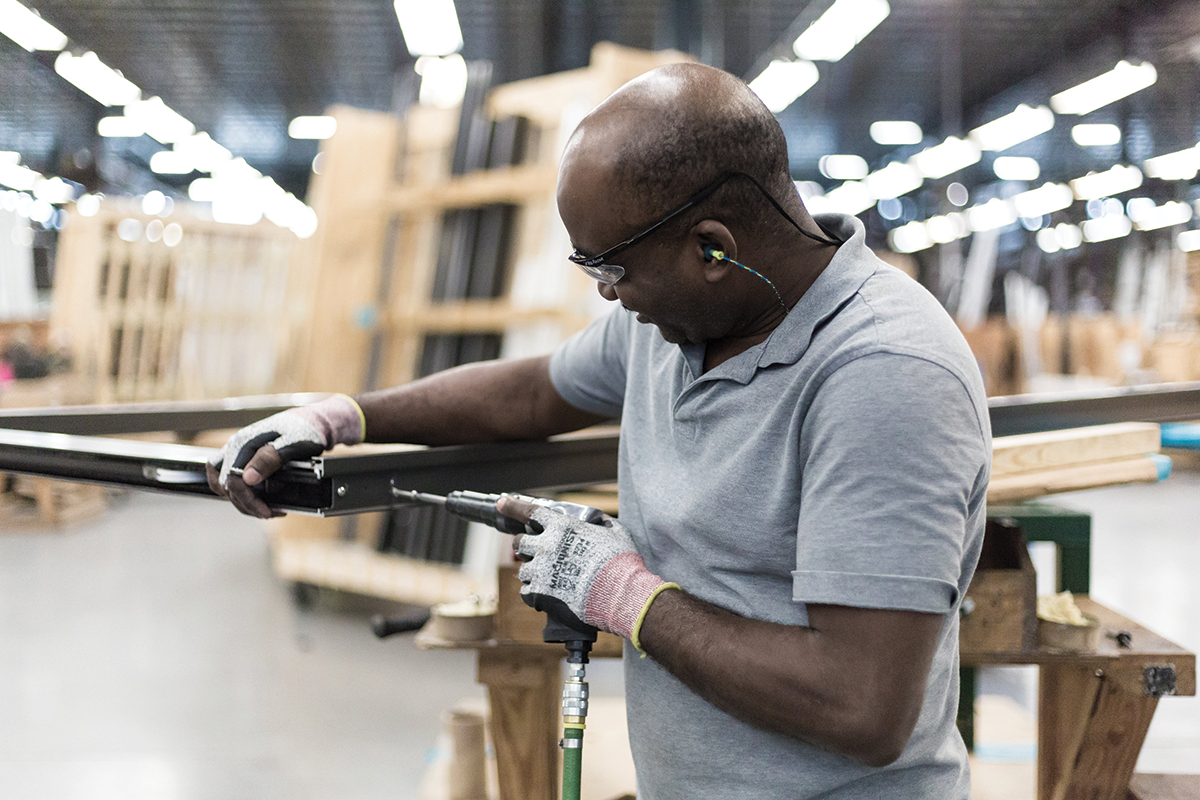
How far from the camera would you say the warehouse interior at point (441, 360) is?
1724mm

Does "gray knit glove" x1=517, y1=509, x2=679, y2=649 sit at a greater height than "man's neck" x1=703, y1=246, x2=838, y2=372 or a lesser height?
lesser

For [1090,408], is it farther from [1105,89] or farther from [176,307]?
[1105,89]

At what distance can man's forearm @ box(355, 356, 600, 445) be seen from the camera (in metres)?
1.44

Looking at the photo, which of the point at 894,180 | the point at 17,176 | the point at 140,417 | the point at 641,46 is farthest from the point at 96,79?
the point at 894,180

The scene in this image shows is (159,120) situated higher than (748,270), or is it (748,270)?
(159,120)

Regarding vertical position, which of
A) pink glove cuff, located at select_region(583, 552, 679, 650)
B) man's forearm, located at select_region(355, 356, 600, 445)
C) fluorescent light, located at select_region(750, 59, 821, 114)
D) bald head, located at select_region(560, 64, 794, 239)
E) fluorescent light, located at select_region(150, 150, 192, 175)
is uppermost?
fluorescent light, located at select_region(150, 150, 192, 175)

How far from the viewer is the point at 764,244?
3.33ft

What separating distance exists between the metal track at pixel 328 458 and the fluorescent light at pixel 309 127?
11902 mm

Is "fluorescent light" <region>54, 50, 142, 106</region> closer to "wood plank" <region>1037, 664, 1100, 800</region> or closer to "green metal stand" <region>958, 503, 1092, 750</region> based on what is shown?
"green metal stand" <region>958, 503, 1092, 750</region>

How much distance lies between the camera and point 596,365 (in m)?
1.39

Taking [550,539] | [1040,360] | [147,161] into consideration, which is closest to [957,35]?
[1040,360]

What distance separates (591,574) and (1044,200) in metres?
12.2

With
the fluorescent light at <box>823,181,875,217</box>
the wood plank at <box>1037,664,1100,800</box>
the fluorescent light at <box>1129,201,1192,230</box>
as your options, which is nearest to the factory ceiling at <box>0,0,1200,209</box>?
the fluorescent light at <box>1129,201,1192,230</box>

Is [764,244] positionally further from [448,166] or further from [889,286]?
[448,166]
